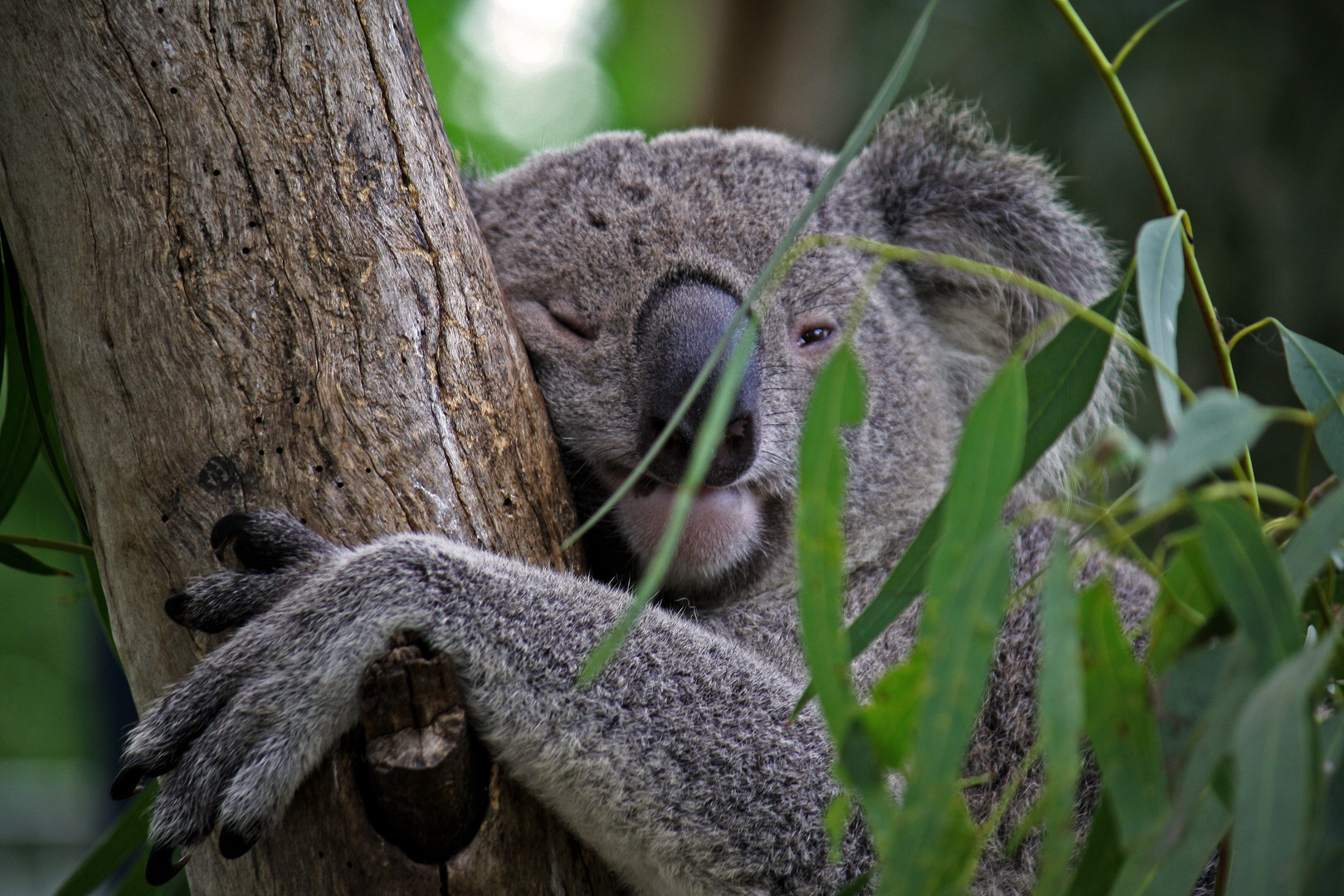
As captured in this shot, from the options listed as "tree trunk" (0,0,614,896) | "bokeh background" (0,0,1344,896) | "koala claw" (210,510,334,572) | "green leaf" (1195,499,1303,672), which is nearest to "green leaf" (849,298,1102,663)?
"green leaf" (1195,499,1303,672)

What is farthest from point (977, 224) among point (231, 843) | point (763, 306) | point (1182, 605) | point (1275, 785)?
point (231, 843)

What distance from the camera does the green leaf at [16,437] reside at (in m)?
1.96

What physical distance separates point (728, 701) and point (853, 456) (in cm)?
64

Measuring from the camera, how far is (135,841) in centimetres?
195

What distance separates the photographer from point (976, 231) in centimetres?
240

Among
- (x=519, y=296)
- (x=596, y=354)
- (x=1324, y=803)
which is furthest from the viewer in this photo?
(x=519, y=296)

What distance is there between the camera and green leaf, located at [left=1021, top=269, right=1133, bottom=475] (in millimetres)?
1123

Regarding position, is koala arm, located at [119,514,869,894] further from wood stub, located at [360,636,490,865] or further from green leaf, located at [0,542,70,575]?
green leaf, located at [0,542,70,575]

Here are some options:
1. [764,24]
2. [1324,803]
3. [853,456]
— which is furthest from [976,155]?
[764,24]

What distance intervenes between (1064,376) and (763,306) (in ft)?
2.78

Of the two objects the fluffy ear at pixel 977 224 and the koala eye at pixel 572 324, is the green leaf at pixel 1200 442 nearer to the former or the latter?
the koala eye at pixel 572 324

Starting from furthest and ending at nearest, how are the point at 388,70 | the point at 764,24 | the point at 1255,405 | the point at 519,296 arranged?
the point at 764,24, the point at 519,296, the point at 388,70, the point at 1255,405

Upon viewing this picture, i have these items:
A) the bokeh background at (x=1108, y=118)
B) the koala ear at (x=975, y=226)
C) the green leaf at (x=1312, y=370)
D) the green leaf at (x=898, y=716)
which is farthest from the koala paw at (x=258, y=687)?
the bokeh background at (x=1108, y=118)

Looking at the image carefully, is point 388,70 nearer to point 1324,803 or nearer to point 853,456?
point 853,456
